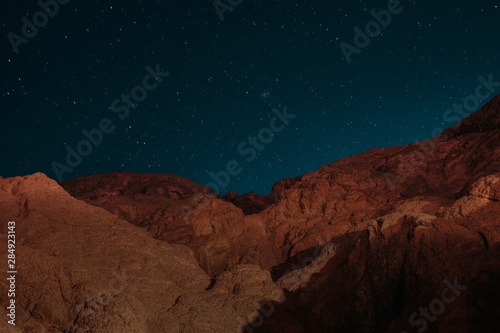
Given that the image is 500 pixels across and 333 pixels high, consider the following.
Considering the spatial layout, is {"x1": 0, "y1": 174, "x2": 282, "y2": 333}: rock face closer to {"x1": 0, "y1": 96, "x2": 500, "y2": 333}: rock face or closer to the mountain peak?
{"x1": 0, "y1": 96, "x2": 500, "y2": 333}: rock face

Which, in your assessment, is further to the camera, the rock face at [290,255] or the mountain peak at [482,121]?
the mountain peak at [482,121]

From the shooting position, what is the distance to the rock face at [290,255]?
9.03 meters

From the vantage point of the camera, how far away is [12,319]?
26.4ft


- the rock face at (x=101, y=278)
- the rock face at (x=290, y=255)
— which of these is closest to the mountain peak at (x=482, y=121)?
the rock face at (x=290, y=255)

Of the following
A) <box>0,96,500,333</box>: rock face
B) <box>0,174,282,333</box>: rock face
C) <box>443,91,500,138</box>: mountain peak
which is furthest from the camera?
<box>443,91,500,138</box>: mountain peak

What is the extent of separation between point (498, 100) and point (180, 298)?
20633 mm

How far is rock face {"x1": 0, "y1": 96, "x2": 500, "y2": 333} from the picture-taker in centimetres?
903

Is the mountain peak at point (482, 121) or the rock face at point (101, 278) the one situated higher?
the rock face at point (101, 278)

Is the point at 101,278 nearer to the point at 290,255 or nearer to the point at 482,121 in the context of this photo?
the point at 290,255

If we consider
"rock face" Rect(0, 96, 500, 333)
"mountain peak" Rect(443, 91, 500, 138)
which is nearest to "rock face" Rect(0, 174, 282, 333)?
"rock face" Rect(0, 96, 500, 333)

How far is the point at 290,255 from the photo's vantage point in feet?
52.8

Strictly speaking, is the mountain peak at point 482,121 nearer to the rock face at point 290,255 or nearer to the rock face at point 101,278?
the rock face at point 290,255

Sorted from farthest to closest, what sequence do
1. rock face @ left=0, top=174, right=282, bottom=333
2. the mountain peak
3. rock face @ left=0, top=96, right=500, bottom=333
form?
the mountain peak, rock face @ left=0, top=96, right=500, bottom=333, rock face @ left=0, top=174, right=282, bottom=333

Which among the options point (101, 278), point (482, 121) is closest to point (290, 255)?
point (101, 278)
